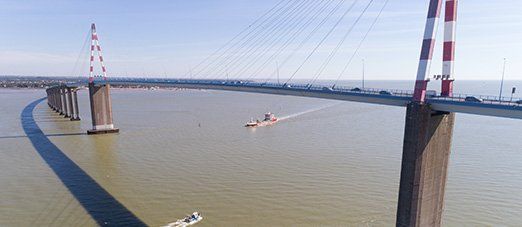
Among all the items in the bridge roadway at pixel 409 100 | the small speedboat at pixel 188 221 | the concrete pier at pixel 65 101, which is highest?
the bridge roadway at pixel 409 100

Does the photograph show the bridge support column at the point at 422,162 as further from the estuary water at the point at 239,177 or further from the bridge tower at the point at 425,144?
the estuary water at the point at 239,177

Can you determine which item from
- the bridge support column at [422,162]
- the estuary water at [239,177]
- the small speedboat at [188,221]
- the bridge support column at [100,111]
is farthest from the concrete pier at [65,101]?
the bridge support column at [422,162]

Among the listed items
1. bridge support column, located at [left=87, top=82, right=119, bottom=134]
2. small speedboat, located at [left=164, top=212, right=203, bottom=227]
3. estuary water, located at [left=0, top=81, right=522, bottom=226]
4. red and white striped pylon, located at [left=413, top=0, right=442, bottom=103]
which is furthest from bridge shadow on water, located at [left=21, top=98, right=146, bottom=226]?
red and white striped pylon, located at [left=413, top=0, right=442, bottom=103]

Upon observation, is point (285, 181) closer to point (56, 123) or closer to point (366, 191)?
point (366, 191)

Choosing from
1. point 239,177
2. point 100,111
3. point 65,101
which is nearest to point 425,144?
point 239,177

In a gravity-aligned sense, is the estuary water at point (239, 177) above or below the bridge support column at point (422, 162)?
below

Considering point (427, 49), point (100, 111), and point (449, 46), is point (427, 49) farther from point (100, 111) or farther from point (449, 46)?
point (100, 111)
